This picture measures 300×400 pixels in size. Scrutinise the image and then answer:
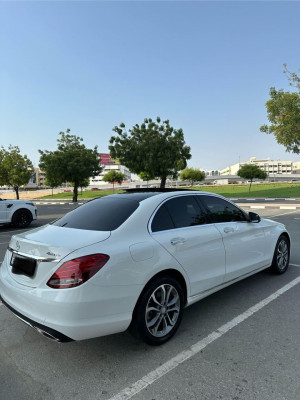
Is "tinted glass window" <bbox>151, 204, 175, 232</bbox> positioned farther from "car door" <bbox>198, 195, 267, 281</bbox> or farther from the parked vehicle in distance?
the parked vehicle in distance

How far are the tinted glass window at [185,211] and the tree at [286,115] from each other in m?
18.9

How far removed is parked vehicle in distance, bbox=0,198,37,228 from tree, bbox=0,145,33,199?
2130 cm

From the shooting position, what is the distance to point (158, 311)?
2871mm

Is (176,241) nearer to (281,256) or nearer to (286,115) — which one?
(281,256)

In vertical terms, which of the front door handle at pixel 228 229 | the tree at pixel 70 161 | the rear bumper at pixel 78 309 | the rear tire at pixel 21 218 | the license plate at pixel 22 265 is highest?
the tree at pixel 70 161

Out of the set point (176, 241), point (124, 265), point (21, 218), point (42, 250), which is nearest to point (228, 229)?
point (176, 241)

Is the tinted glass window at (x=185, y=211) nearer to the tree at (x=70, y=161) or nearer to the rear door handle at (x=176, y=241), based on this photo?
the rear door handle at (x=176, y=241)

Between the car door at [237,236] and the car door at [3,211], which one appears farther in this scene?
the car door at [3,211]

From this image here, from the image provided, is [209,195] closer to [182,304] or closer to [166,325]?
[182,304]

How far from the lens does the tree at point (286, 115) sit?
19.7 meters

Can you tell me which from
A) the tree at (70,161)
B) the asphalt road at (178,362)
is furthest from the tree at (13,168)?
the asphalt road at (178,362)

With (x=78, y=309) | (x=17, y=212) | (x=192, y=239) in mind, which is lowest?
(x=17, y=212)

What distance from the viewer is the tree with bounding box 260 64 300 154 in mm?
19734

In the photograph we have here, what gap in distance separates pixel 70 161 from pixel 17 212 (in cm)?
2040
